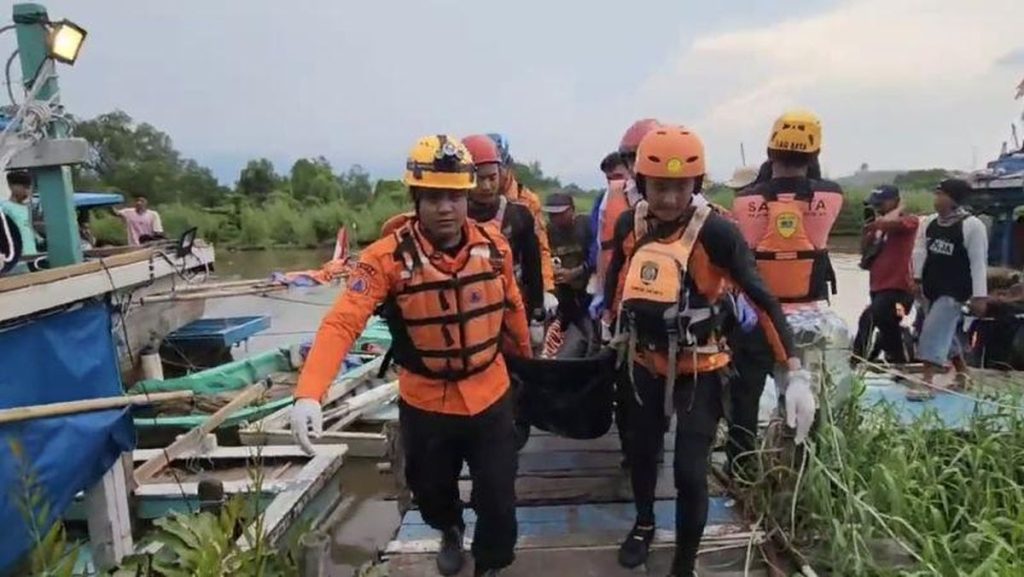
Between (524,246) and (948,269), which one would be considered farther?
(948,269)

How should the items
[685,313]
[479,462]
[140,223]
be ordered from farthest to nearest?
[140,223], [479,462], [685,313]

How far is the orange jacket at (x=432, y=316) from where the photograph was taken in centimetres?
282

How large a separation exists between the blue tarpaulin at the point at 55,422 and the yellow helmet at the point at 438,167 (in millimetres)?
1635

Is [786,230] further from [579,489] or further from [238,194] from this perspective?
[238,194]

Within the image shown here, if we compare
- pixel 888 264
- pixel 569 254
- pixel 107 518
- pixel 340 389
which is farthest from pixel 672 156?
pixel 340 389

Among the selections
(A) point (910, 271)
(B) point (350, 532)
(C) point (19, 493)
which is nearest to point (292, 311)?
(B) point (350, 532)

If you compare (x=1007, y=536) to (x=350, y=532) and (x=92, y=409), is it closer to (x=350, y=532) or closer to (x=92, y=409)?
(x=92, y=409)

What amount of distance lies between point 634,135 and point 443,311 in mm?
1787

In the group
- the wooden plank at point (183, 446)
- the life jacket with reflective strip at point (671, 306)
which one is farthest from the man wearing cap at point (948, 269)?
the wooden plank at point (183, 446)

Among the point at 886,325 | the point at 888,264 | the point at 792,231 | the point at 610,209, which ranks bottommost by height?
the point at 886,325

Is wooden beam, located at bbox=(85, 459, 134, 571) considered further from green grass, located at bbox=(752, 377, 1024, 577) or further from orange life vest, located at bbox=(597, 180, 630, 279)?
green grass, located at bbox=(752, 377, 1024, 577)

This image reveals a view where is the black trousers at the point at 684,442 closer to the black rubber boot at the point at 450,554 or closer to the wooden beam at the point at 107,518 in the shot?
the black rubber boot at the point at 450,554

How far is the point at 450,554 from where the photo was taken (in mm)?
3348

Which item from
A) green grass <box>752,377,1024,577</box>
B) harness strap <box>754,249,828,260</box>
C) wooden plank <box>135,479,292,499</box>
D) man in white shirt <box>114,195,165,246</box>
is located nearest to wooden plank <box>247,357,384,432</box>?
wooden plank <box>135,479,292,499</box>
